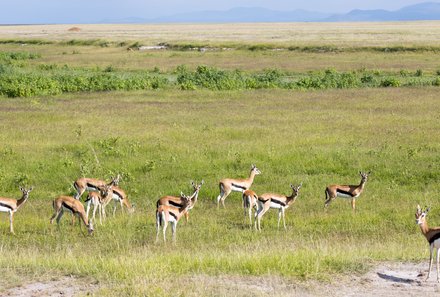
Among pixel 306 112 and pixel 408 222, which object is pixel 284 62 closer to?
pixel 306 112

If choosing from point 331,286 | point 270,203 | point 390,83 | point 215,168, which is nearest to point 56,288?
point 331,286

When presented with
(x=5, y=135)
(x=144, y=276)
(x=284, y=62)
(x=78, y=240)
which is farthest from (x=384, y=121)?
(x=284, y=62)

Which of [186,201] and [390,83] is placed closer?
[186,201]

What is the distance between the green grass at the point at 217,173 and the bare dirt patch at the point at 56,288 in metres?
0.27

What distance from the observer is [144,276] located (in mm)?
9273

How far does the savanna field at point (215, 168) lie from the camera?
32.8 feet

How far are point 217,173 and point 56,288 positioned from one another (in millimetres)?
10652

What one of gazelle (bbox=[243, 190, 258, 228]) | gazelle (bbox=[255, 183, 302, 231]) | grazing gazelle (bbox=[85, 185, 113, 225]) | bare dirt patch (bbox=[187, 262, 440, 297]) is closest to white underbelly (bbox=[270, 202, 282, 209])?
gazelle (bbox=[255, 183, 302, 231])

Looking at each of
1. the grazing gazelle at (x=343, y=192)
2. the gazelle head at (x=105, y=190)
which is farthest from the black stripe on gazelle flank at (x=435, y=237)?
Answer: the gazelle head at (x=105, y=190)

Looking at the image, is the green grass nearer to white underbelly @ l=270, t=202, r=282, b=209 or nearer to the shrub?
white underbelly @ l=270, t=202, r=282, b=209

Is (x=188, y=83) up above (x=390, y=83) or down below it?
above

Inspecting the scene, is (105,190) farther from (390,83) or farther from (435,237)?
(390,83)

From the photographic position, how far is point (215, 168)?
19.9m

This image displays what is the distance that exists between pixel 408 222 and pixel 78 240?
7331 millimetres
